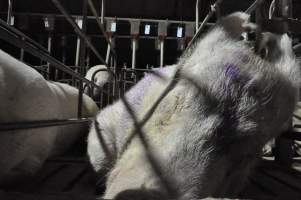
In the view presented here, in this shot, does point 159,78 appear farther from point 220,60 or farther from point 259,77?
point 259,77

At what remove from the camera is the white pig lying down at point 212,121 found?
149cm

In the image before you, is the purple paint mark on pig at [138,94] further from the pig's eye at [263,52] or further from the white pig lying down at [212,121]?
the pig's eye at [263,52]

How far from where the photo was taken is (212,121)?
164cm

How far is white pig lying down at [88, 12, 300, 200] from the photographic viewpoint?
1.49 metres

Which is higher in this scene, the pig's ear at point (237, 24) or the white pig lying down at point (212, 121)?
the pig's ear at point (237, 24)

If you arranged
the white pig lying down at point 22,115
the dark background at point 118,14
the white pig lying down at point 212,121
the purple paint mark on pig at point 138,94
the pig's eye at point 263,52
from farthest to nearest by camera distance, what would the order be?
1. the dark background at point 118,14
2. the purple paint mark on pig at point 138,94
3. the pig's eye at point 263,52
4. the white pig lying down at point 22,115
5. the white pig lying down at point 212,121

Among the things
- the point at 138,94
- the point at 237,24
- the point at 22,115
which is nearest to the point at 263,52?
the point at 237,24

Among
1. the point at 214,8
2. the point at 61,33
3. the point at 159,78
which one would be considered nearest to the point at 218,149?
the point at 159,78

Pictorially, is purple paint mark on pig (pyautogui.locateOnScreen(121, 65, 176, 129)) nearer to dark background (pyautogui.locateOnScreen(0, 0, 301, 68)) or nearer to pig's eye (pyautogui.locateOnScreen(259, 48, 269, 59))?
pig's eye (pyautogui.locateOnScreen(259, 48, 269, 59))

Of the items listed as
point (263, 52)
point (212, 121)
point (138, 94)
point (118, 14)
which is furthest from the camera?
point (118, 14)

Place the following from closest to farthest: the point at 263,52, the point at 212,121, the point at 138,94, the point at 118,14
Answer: the point at 212,121 < the point at 263,52 < the point at 138,94 < the point at 118,14

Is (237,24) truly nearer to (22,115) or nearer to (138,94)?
(138,94)

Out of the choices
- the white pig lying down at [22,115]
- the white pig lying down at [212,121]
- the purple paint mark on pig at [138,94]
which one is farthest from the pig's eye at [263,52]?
the white pig lying down at [22,115]

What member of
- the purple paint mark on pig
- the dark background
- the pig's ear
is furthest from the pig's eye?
the dark background
